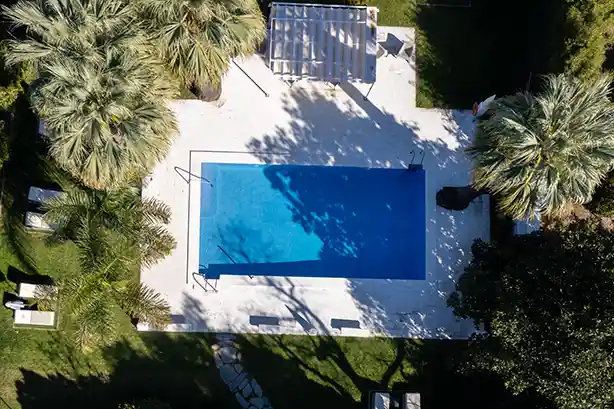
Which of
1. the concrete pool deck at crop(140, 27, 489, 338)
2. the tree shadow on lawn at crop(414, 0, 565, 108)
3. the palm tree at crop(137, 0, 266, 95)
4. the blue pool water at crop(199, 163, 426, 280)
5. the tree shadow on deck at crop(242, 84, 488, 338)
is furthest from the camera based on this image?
the tree shadow on lawn at crop(414, 0, 565, 108)

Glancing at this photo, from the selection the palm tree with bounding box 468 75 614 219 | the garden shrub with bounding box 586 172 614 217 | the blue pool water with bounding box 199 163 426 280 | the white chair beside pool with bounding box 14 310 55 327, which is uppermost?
the palm tree with bounding box 468 75 614 219

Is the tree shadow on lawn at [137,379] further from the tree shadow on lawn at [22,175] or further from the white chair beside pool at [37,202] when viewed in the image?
the white chair beside pool at [37,202]

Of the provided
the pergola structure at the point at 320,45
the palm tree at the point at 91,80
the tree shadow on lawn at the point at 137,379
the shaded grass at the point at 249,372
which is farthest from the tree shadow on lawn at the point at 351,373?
the pergola structure at the point at 320,45

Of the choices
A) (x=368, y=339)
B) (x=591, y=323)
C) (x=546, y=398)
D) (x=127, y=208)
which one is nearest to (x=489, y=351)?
(x=546, y=398)

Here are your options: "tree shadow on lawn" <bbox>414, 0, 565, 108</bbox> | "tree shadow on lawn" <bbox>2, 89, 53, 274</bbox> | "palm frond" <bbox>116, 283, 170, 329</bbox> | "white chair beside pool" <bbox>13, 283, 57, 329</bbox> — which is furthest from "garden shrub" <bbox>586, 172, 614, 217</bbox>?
"tree shadow on lawn" <bbox>2, 89, 53, 274</bbox>

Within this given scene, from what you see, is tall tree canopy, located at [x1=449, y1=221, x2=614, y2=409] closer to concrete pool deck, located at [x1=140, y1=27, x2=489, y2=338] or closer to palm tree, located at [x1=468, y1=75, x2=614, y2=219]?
palm tree, located at [x1=468, y1=75, x2=614, y2=219]

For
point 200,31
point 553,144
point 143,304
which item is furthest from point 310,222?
point 553,144
